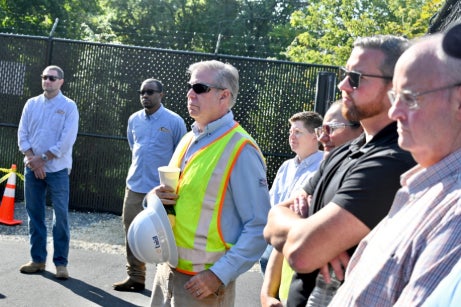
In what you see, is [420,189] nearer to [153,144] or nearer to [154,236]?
[154,236]

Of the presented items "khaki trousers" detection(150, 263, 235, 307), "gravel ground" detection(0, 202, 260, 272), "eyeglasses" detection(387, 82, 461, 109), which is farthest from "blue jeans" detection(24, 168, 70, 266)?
"eyeglasses" detection(387, 82, 461, 109)

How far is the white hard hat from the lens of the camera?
425 centimetres

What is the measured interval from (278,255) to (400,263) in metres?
1.87

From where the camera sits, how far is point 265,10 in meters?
47.4

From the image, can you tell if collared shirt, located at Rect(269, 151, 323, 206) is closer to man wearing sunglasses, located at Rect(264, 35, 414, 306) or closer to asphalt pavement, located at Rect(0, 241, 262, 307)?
asphalt pavement, located at Rect(0, 241, 262, 307)

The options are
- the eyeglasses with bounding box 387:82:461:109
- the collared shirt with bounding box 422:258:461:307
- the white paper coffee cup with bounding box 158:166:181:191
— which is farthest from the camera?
the white paper coffee cup with bounding box 158:166:181:191

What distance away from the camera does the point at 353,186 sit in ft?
9.50

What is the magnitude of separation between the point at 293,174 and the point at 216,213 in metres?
2.35

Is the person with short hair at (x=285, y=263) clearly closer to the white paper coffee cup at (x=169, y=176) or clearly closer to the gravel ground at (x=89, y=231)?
the white paper coffee cup at (x=169, y=176)

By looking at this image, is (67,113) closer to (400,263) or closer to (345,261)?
(345,261)

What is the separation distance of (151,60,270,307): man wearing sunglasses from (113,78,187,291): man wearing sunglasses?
4.22 metres

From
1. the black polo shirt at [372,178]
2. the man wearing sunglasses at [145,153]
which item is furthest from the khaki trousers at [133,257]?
the black polo shirt at [372,178]

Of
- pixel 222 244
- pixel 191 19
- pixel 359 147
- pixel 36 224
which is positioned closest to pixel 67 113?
pixel 36 224

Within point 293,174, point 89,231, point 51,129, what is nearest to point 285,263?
point 293,174
